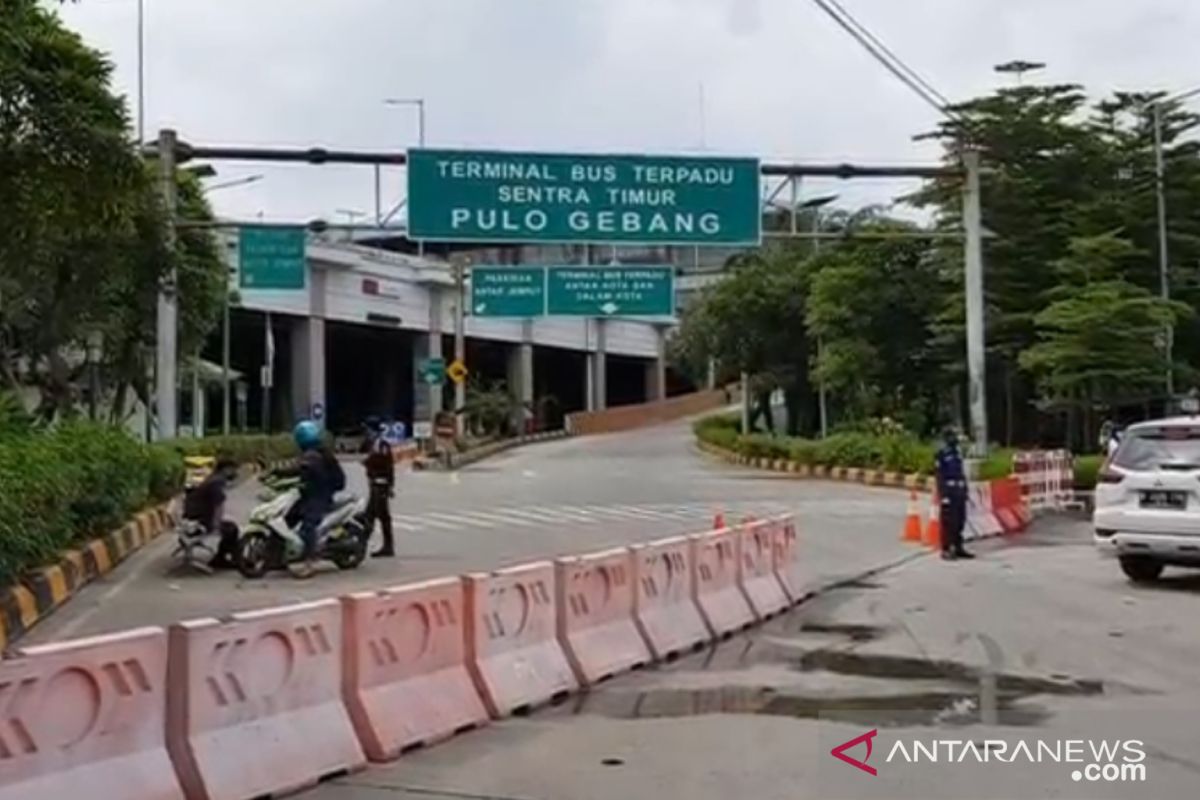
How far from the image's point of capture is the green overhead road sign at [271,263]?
3572 cm

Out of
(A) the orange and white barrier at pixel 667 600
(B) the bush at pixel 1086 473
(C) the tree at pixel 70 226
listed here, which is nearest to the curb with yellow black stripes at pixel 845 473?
(B) the bush at pixel 1086 473

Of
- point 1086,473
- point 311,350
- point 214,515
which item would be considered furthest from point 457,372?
point 214,515

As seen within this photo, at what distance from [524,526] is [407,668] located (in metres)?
16.6

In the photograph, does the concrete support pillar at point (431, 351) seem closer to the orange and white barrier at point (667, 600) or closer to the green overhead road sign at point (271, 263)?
the green overhead road sign at point (271, 263)

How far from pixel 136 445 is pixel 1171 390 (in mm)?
23631

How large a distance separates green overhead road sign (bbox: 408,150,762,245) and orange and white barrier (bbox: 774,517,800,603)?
12197mm

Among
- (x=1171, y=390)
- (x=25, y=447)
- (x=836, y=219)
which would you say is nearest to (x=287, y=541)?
(x=25, y=447)

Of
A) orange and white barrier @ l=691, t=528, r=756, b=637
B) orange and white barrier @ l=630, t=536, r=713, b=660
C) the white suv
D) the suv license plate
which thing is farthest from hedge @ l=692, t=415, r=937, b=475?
orange and white barrier @ l=630, t=536, r=713, b=660

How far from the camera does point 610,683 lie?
33.7 feet

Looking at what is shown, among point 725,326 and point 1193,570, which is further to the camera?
point 725,326

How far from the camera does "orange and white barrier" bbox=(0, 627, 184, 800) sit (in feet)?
20.0

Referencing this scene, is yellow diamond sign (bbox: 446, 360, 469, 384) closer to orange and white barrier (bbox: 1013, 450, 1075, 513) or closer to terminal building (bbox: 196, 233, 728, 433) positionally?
terminal building (bbox: 196, 233, 728, 433)

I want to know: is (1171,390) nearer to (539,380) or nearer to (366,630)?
(366,630)

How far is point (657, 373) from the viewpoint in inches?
3777
